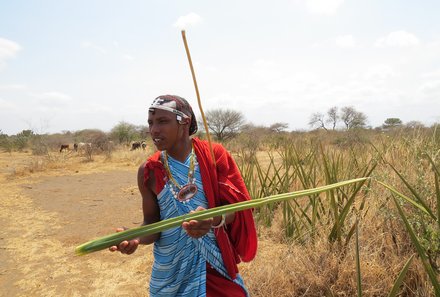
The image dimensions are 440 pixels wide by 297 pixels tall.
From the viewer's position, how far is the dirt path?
3.00 m

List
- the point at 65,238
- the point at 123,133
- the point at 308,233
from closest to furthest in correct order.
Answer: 1. the point at 308,233
2. the point at 65,238
3. the point at 123,133

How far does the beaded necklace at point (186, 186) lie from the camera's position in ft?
4.65

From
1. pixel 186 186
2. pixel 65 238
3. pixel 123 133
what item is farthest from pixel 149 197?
pixel 123 133

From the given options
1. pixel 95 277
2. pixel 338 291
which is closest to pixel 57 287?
pixel 95 277

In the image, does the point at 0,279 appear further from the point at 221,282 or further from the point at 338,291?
the point at 338,291

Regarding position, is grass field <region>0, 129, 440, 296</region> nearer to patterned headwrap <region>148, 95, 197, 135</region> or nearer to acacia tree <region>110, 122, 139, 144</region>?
patterned headwrap <region>148, 95, 197, 135</region>

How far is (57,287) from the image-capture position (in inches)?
118

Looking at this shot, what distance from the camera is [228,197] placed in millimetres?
1403

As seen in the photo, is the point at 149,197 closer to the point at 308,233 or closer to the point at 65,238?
the point at 308,233

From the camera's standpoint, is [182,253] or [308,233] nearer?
[182,253]

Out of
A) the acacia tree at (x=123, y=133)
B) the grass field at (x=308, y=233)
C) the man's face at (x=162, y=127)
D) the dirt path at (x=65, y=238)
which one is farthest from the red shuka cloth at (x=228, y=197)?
the acacia tree at (x=123, y=133)

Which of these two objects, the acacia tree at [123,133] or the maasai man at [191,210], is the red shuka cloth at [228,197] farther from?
the acacia tree at [123,133]

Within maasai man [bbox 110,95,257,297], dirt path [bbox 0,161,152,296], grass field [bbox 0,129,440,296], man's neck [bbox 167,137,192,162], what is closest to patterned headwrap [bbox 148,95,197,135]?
maasai man [bbox 110,95,257,297]

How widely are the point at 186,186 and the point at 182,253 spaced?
0.31m
